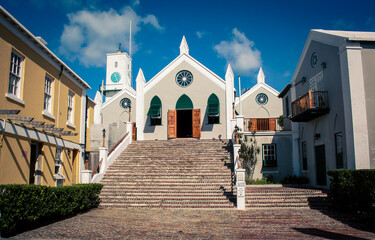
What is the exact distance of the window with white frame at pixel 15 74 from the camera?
1089 cm

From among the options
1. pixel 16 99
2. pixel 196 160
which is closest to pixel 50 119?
pixel 16 99

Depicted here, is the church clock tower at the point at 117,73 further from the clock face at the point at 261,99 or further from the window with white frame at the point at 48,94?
the window with white frame at the point at 48,94

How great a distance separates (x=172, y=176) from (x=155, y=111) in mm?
8982

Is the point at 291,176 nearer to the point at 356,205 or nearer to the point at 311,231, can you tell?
the point at 356,205

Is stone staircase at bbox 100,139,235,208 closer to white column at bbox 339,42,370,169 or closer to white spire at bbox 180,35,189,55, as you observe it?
white column at bbox 339,42,370,169

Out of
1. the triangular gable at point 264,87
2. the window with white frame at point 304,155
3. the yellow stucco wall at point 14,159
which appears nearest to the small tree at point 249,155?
the window with white frame at point 304,155

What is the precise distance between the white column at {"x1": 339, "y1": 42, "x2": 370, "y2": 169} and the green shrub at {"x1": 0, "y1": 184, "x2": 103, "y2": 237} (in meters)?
11.1

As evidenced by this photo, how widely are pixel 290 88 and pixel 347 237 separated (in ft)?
46.9

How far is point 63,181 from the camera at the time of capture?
14672mm

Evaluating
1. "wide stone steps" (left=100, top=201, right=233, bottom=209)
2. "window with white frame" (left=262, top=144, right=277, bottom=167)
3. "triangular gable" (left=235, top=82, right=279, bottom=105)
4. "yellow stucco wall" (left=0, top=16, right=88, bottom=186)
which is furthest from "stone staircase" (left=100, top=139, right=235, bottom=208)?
"triangular gable" (left=235, top=82, right=279, bottom=105)

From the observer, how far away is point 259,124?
2219 cm

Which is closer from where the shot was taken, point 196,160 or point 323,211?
point 323,211

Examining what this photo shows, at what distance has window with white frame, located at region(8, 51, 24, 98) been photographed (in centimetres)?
1089

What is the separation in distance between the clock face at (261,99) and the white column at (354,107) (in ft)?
57.5
